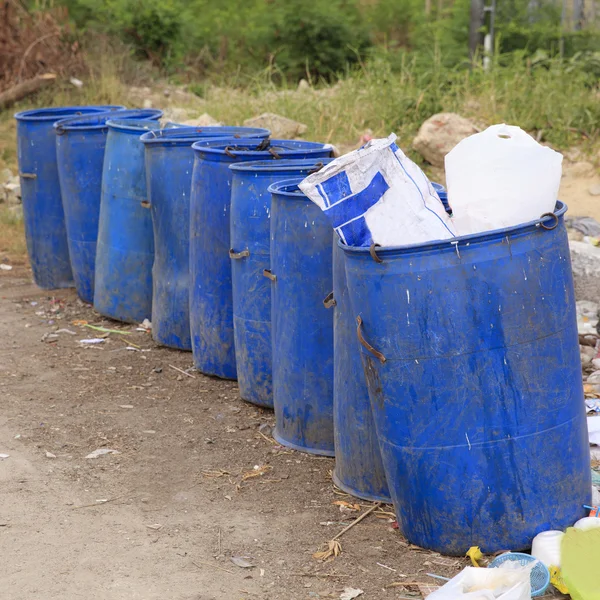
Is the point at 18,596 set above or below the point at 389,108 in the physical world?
below

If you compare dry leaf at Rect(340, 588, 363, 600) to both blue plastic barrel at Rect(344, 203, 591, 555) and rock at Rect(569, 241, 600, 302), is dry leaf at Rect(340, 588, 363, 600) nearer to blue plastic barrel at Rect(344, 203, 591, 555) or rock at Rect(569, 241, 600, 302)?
blue plastic barrel at Rect(344, 203, 591, 555)

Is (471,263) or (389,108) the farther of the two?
(389,108)

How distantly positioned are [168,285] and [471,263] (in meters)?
2.72

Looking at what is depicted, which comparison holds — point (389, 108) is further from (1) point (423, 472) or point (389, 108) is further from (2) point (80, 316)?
(1) point (423, 472)

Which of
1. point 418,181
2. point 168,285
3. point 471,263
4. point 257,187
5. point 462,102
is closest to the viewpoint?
point 471,263

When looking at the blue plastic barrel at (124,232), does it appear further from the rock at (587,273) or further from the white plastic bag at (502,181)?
the white plastic bag at (502,181)

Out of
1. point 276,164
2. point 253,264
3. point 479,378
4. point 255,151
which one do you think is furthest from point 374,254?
point 255,151

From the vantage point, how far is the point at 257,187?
4102mm

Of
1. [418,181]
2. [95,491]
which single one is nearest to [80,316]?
[95,491]

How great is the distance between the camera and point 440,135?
7.26 m

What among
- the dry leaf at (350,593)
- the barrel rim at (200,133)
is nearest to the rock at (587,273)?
the barrel rim at (200,133)

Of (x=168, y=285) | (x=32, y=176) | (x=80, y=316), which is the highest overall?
(x=32, y=176)

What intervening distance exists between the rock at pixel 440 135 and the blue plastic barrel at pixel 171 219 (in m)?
2.29

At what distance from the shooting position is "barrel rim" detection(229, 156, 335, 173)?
4.07m
